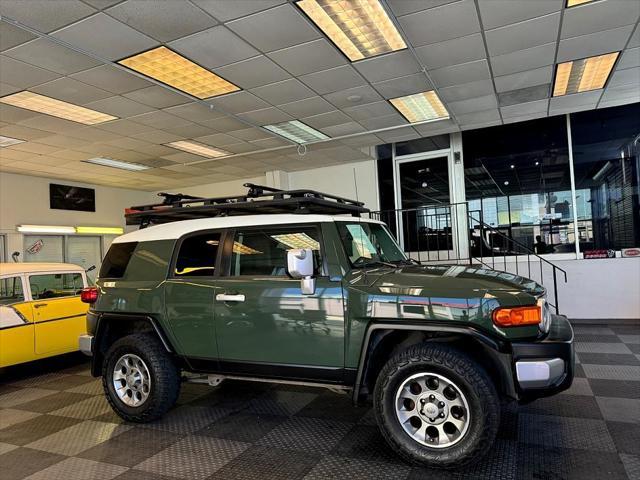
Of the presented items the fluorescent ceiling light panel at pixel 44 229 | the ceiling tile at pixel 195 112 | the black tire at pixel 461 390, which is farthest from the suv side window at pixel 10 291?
the fluorescent ceiling light panel at pixel 44 229

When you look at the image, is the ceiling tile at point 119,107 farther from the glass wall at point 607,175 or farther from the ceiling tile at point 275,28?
the glass wall at point 607,175

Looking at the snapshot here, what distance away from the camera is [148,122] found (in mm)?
6918

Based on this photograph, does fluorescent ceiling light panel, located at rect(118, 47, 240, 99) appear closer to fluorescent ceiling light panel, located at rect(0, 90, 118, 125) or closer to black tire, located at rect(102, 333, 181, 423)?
fluorescent ceiling light panel, located at rect(0, 90, 118, 125)

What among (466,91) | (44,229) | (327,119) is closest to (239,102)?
(327,119)

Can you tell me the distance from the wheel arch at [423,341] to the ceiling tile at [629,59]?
175 inches

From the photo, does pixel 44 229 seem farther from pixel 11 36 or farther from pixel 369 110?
pixel 369 110

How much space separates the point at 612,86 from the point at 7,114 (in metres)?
8.66

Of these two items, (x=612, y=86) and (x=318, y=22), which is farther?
(x=612, y=86)

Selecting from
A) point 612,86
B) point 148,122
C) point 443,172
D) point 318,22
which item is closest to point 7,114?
point 148,122

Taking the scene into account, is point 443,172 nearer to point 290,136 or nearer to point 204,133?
point 290,136

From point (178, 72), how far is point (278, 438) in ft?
13.8

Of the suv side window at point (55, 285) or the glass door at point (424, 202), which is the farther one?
the glass door at point (424, 202)

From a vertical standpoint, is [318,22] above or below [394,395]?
above

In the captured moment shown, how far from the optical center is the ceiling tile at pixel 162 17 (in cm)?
381
